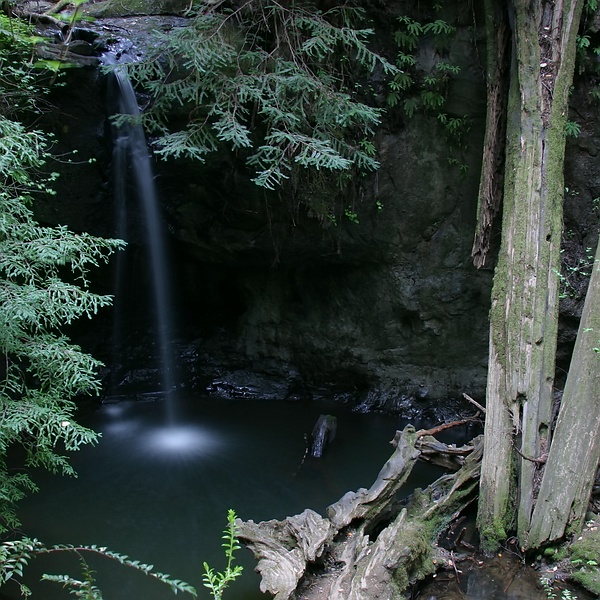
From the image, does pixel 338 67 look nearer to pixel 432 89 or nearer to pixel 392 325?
pixel 432 89

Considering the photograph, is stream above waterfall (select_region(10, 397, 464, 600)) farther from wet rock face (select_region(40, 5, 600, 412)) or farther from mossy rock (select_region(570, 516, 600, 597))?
mossy rock (select_region(570, 516, 600, 597))

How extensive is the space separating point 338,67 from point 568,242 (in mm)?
3022

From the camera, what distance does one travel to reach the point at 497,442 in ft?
13.5

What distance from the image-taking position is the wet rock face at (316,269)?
6387mm

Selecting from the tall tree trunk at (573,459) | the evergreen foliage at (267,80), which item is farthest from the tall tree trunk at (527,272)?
the evergreen foliage at (267,80)

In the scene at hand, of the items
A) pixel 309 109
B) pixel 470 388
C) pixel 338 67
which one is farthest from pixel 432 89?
pixel 470 388

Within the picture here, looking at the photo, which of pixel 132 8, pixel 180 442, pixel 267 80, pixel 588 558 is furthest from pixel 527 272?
pixel 132 8

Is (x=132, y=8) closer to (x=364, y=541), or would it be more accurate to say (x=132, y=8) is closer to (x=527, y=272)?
(x=527, y=272)

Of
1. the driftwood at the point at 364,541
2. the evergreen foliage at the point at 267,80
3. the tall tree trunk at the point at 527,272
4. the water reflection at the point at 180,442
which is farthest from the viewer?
the water reflection at the point at 180,442

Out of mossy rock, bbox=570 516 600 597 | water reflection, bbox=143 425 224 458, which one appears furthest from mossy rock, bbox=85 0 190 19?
mossy rock, bbox=570 516 600 597

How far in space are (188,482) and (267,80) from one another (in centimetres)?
376

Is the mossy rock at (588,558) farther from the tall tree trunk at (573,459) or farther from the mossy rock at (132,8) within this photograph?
the mossy rock at (132,8)

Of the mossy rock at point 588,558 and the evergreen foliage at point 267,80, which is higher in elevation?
the evergreen foliage at point 267,80

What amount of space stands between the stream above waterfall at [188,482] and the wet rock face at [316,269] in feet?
2.14
